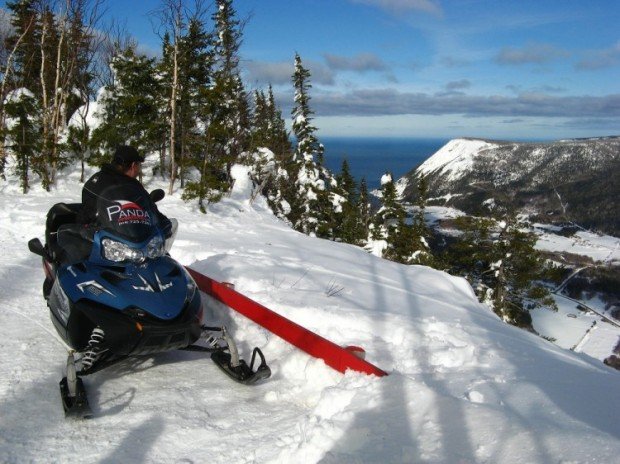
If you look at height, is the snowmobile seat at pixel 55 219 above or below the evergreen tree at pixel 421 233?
above

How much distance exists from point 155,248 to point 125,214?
35 cm

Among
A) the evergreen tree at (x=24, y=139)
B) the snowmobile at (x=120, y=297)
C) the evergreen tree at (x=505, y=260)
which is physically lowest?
the evergreen tree at (x=505, y=260)

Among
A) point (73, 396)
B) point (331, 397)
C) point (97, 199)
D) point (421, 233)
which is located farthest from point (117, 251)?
point (421, 233)

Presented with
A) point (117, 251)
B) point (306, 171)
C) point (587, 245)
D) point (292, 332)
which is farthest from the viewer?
point (587, 245)

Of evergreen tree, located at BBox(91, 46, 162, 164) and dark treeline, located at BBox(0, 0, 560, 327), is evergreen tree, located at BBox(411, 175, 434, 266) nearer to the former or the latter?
dark treeline, located at BBox(0, 0, 560, 327)

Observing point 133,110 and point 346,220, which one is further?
point 346,220

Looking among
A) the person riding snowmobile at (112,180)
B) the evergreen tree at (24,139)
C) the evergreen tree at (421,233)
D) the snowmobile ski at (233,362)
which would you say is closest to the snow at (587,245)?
the evergreen tree at (421,233)

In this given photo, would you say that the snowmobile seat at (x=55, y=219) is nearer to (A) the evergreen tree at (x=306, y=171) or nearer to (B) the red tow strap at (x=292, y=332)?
(B) the red tow strap at (x=292, y=332)

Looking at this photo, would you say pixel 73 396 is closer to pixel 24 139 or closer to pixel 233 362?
pixel 233 362

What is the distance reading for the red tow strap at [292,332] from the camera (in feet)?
12.2

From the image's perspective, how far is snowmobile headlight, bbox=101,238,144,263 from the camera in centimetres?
357

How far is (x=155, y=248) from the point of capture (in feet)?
12.3

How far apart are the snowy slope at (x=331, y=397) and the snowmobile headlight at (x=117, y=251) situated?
1061mm

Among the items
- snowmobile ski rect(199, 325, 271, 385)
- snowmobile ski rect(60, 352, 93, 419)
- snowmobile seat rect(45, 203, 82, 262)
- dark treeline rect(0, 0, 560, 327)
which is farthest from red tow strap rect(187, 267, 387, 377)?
dark treeline rect(0, 0, 560, 327)
